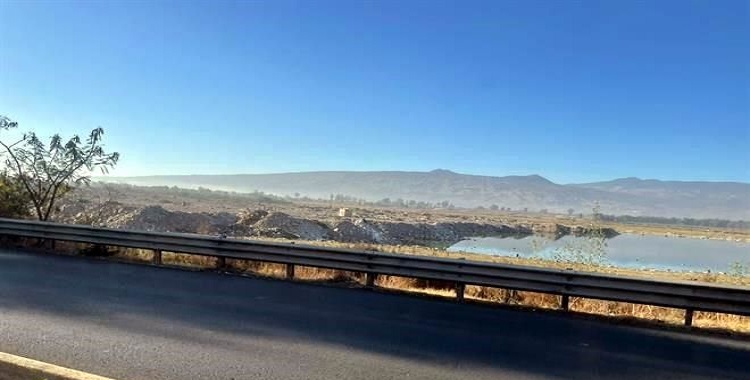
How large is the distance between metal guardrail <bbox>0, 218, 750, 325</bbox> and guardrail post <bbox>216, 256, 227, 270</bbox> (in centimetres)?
2

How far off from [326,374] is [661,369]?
3448mm

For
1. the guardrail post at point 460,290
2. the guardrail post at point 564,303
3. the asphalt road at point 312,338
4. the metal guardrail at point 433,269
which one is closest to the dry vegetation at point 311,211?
the metal guardrail at point 433,269

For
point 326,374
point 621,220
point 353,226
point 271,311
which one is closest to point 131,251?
point 271,311

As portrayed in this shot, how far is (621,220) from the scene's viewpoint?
18025 cm

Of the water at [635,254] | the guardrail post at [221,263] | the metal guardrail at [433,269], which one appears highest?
the metal guardrail at [433,269]

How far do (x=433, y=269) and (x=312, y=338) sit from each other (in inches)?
144

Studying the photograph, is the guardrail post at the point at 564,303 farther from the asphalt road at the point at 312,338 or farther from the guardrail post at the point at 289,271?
the guardrail post at the point at 289,271

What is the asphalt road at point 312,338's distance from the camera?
535 centimetres

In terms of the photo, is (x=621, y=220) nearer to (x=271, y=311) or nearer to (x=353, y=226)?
(x=353, y=226)

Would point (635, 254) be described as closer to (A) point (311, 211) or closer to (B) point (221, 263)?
(B) point (221, 263)

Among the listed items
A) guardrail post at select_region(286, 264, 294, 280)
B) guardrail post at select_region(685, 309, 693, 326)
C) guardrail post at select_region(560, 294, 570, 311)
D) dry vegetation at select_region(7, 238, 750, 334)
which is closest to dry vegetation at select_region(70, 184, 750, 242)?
dry vegetation at select_region(7, 238, 750, 334)

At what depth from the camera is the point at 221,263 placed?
1153 centimetres

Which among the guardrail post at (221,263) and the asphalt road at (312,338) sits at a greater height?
the guardrail post at (221,263)

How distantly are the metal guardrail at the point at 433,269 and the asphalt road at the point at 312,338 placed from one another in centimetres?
54
